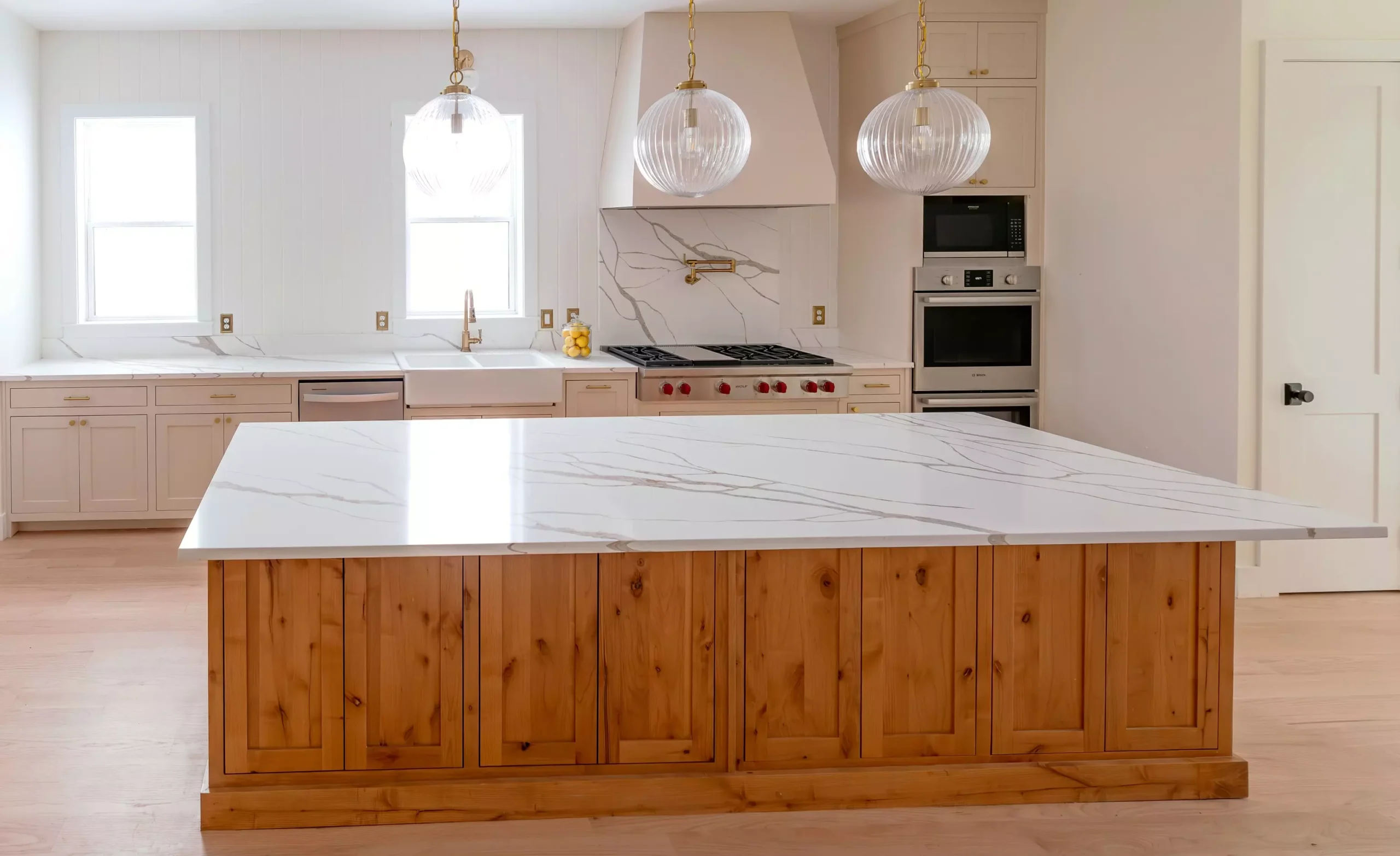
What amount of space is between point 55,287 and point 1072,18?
4862 mm

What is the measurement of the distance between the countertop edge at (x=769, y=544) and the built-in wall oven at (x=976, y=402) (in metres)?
3.33

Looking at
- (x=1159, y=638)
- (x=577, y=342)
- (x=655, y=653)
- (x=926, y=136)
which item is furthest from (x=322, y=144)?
(x=1159, y=638)

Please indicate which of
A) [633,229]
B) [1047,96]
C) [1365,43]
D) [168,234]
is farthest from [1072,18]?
[168,234]

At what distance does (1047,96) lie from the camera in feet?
18.1

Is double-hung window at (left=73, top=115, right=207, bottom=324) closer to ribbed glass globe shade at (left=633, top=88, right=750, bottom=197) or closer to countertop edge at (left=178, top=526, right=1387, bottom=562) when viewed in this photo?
ribbed glass globe shade at (left=633, top=88, right=750, bottom=197)

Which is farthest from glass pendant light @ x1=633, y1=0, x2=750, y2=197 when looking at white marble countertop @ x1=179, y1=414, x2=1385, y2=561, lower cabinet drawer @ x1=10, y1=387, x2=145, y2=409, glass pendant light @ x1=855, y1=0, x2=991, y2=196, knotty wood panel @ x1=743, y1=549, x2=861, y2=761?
lower cabinet drawer @ x1=10, y1=387, x2=145, y2=409

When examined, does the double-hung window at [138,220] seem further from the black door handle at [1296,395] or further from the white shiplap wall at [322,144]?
the black door handle at [1296,395]

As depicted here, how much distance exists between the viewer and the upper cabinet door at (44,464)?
17.6 ft

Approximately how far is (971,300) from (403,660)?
12.3 ft

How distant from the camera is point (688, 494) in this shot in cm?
259

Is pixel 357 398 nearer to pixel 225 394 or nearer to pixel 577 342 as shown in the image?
pixel 225 394

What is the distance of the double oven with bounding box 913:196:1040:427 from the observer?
557cm

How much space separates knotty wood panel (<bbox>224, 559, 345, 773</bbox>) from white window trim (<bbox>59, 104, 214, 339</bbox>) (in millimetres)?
3912

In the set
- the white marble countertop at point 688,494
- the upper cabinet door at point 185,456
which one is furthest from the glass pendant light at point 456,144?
the upper cabinet door at point 185,456
